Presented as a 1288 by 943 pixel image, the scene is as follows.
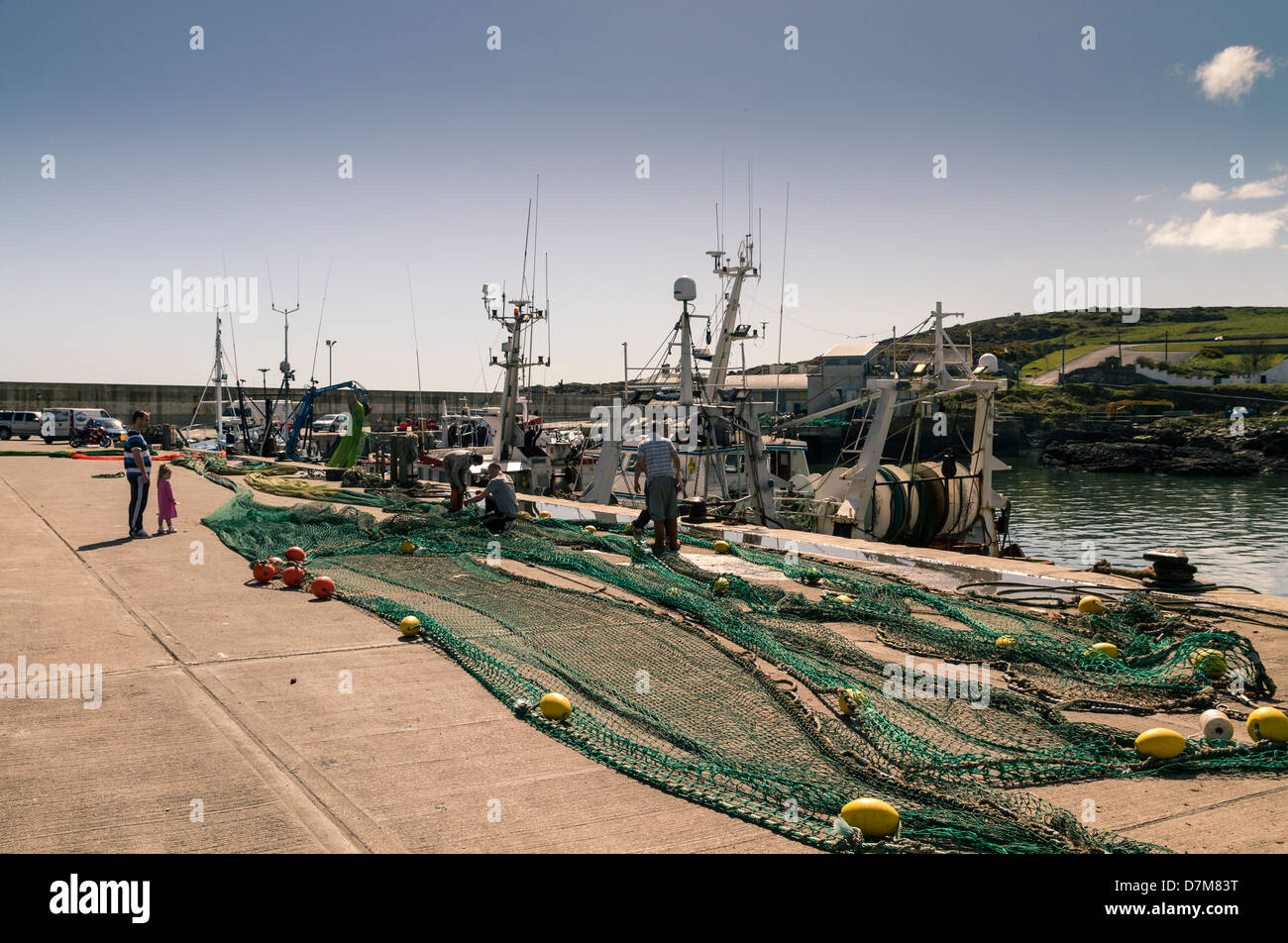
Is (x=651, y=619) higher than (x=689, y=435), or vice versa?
(x=689, y=435)

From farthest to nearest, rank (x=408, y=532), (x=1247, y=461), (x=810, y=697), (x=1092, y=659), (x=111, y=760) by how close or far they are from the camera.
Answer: (x=1247, y=461), (x=408, y=532), (x=1092, y=659), (x=810, y=697), (x=111, y=760)

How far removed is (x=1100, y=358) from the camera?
98125 mm

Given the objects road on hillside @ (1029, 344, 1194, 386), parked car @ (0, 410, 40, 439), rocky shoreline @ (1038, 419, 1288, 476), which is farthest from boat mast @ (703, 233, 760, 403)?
road on hillside @ (1029, 344, 1194, 386)

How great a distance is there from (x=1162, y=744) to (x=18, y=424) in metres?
48.3

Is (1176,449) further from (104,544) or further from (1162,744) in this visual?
(1162,744)

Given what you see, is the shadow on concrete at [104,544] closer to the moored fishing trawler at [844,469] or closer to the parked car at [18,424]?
the moored fishing trawler at [844,469]

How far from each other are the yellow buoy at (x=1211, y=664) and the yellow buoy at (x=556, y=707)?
3592 millimetres

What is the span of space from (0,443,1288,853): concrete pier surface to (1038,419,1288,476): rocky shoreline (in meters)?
55.4

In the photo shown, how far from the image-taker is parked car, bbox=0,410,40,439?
41.4 meters

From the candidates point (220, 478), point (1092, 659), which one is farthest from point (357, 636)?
point (220, 478)

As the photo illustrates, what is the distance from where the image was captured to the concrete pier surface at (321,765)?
3.24m
